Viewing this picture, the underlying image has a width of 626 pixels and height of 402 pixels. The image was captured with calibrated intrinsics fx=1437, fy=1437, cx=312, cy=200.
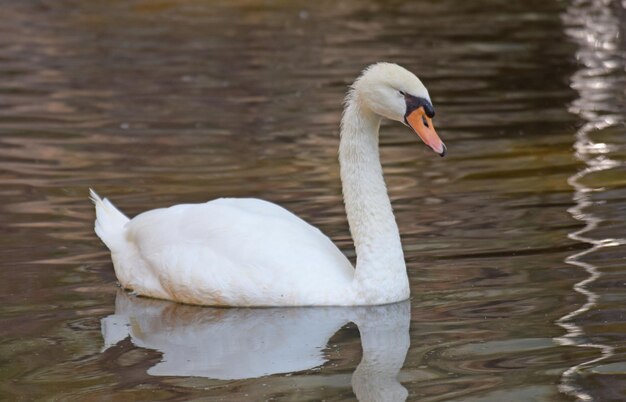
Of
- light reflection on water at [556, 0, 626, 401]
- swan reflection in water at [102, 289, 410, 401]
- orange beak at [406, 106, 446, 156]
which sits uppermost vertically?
orange beak at [406, 106, 446, 156]

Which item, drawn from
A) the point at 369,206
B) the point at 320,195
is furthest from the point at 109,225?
the point at 320,195

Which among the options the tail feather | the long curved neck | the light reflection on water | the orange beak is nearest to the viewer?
the light reflection on water

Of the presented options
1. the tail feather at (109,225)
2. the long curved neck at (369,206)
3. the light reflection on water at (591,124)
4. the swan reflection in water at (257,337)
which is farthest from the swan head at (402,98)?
the tail feather at (109,225)

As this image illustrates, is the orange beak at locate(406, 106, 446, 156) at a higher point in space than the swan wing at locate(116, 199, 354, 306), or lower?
higher

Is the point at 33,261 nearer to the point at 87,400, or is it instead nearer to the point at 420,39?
the point at 87,400

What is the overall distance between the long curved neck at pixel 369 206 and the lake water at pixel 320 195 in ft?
0.57

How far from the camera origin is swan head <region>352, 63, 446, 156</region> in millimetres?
7340

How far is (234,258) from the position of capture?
24.6 feet

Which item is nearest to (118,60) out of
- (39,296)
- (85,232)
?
(85,232)

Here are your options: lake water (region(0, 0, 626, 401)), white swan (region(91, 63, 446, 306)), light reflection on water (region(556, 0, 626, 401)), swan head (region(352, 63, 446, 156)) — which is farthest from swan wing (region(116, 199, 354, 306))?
light reflection on water (region(556, 0, 626, 401))

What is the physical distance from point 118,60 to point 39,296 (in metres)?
10.9

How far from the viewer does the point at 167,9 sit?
24.3 m

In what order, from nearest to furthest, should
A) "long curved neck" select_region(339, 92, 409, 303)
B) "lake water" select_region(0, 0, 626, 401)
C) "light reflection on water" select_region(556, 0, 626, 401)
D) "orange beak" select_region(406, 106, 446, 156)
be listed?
"lake water" select_region(0, 0, 626, 401) → "light reflection on water" select_region(556, 0, 626, 401) → "orange beak" select_region(406, 106, 446, 156) → "long curved neck" select_region(339, 92, 409, 303)

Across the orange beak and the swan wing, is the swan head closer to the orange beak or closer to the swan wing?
the orange beak
